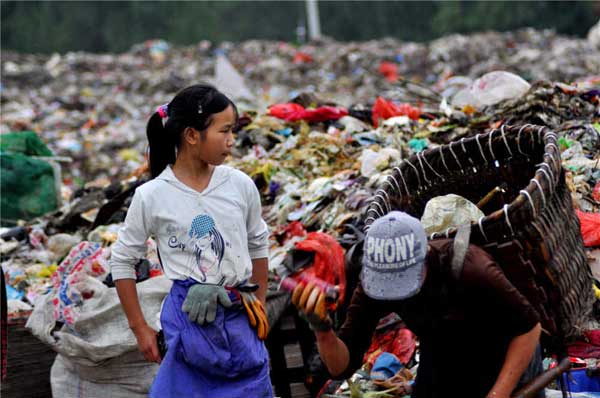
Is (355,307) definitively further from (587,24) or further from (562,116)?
(587,24)

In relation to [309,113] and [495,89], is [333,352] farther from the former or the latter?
[309,113]

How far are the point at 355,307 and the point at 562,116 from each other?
3778 millimetres

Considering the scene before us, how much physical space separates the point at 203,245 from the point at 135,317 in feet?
1.20

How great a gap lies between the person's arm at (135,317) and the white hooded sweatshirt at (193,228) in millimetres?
95

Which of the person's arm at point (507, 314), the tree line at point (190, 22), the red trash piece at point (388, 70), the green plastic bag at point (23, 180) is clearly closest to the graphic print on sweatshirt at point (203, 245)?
the person's arm at point (507, 314)

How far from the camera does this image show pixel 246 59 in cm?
2127

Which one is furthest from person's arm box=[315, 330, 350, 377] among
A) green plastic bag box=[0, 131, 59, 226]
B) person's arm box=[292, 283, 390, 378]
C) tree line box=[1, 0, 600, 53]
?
tree line box=[1, 0, 600, 53]

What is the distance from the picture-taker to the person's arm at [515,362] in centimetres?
196

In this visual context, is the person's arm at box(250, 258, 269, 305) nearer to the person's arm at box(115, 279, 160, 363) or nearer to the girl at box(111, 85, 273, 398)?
the girl at box(111, 85, 273, 398)

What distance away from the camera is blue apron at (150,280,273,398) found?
248 cm

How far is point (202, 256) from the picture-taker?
8.21 ft

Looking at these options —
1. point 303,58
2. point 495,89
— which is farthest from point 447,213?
point 303,58

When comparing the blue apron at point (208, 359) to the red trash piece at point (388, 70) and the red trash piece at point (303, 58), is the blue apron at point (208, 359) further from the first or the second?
the red trash piece at point (303, 58)

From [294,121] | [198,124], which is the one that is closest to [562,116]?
[294,121]
